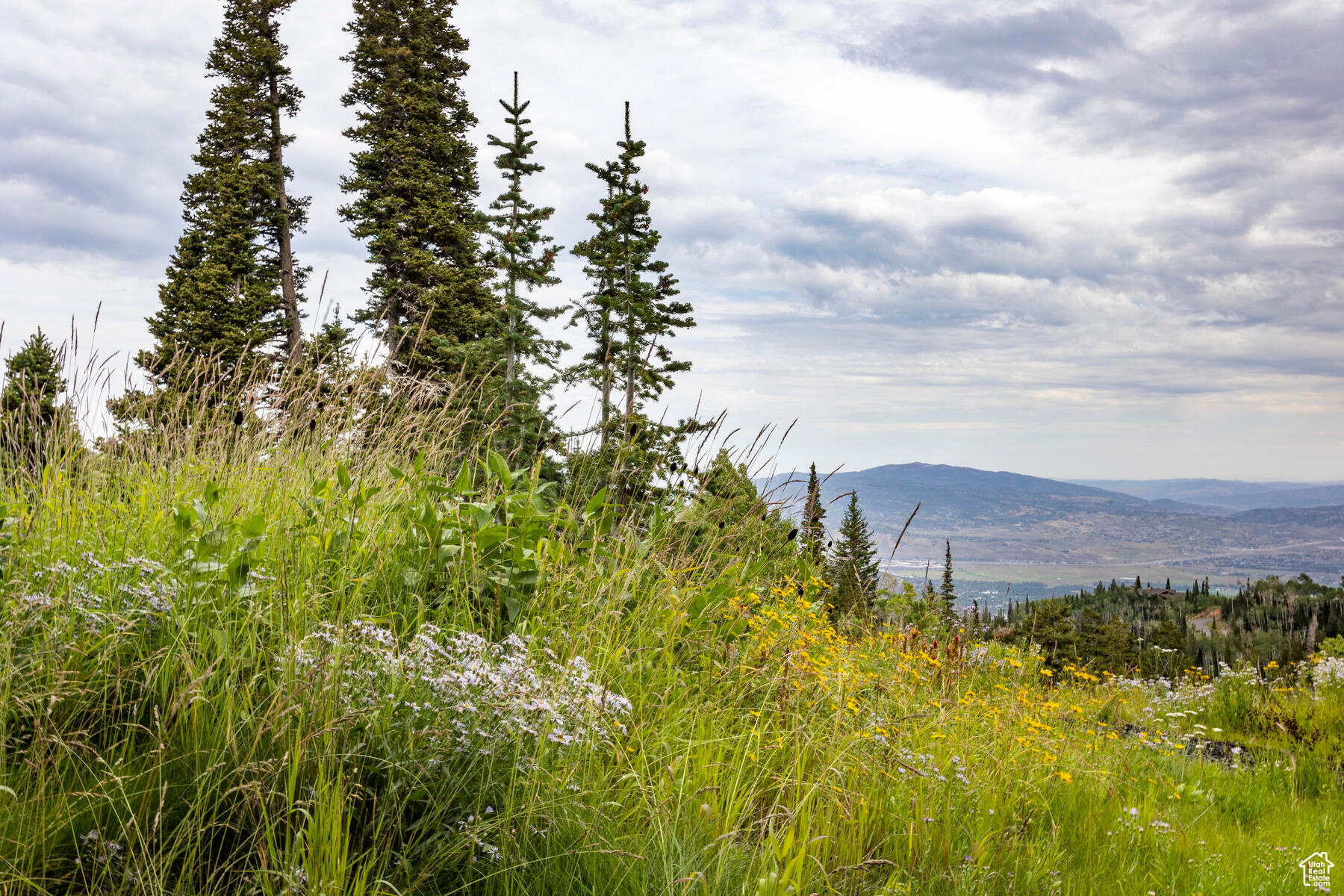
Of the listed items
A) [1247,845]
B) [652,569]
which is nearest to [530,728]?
[652,569]

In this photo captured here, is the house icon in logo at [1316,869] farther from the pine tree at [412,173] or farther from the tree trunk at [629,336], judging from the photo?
the pine tree at [412,173]

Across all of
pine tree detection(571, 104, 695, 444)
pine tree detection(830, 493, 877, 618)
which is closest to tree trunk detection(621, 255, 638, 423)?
pine tree detection(571, 104, 695, 444)

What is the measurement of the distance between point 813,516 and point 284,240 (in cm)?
2408

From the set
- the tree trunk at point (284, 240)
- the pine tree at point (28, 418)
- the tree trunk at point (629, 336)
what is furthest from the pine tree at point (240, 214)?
the pine tree at point (28, 418)

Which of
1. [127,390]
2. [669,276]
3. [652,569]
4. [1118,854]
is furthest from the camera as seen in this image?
[669,276]

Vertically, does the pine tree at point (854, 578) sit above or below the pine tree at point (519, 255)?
below

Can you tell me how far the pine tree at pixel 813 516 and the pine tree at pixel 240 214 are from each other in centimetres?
1991

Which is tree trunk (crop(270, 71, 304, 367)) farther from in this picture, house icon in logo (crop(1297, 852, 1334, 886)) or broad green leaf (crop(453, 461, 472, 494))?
house icon in logo (crop(1297, 852, 1334, 886))

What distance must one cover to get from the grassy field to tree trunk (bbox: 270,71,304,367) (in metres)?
20.9

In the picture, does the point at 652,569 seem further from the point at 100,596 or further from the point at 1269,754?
the point at 1269,754

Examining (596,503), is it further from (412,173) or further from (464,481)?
(412,173)

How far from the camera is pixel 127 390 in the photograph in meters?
4.98

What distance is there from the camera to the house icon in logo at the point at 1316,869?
10.4 feet

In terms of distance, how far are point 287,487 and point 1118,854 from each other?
405 centimetres
